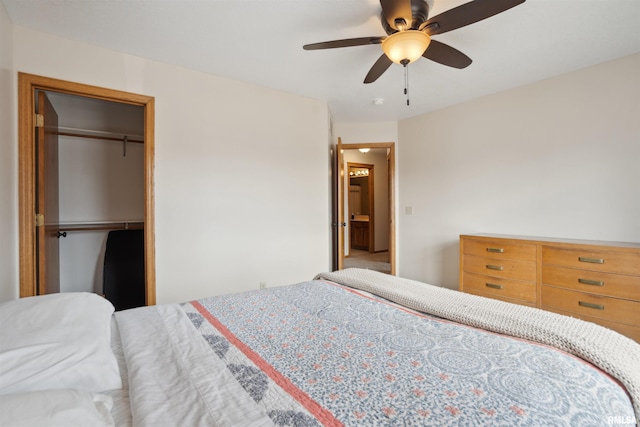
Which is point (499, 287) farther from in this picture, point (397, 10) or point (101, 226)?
point (101, 226)

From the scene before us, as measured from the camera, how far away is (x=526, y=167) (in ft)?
10.2

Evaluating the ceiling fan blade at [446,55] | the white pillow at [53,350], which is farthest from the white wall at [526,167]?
the white pillow at [53,350]

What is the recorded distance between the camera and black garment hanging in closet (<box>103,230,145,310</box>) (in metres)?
3.12

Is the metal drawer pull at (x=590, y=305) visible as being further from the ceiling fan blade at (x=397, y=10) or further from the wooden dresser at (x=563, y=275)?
the ceiling fan blade at (x=397, y=10)

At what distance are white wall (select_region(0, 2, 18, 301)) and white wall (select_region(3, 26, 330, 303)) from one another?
9cm

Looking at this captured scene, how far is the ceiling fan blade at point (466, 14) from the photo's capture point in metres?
1.45

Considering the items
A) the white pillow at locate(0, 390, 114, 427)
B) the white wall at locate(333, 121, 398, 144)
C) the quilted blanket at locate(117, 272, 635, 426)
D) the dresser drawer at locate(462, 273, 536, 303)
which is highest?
the white wall at locate(333, 121, 398, 144)

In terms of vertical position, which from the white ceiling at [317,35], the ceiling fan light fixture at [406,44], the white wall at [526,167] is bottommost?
the white wall at [526,167]

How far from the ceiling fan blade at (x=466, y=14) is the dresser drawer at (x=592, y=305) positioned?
2285mm

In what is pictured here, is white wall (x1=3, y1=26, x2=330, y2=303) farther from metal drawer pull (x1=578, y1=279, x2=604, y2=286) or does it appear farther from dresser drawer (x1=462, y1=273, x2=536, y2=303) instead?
metal drawer pull (x1=578, y1=279, x2=604, y2=286)

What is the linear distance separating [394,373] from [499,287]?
256 cm

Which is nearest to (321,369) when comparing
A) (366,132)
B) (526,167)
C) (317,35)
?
(317,35)

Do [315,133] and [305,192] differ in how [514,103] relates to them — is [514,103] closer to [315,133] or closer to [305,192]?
[315,133]

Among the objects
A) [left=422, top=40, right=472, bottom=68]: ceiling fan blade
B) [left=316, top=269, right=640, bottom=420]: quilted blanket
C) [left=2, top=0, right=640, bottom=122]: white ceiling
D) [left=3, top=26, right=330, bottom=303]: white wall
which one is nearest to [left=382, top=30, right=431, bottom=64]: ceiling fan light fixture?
[left=422, top=40, right=472, bottom=68]: ceiling fan blade
